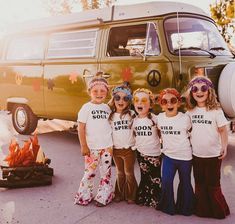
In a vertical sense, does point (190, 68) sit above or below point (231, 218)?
above

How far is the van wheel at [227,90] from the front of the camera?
5.68 meters

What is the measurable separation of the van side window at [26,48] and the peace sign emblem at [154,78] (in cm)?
280

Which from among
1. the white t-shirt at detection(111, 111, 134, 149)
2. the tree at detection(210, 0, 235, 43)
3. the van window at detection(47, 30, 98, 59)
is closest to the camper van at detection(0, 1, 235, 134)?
the van window at detection(47, 30, 98, 59)

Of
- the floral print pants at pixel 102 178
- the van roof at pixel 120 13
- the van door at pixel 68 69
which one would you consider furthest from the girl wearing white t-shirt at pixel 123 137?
the van door at pixel 68 69

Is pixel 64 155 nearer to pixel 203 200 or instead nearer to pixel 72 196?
pixel 72 196

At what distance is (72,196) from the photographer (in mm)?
4840

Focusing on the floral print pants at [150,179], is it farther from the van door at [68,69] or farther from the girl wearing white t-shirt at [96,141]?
the van door at [68,69]

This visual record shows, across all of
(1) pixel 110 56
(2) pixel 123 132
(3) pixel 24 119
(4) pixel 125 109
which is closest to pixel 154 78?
(1) pixel 110 56

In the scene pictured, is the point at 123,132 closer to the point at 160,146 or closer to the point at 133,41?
the point at 160,146

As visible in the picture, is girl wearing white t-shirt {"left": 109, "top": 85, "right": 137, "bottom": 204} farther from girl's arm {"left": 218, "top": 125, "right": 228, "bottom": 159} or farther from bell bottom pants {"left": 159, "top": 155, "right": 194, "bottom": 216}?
girl's arm {"left": 218, "top": 125, "right": 228, "bottom": 159}

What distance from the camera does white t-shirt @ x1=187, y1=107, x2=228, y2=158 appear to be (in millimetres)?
3955

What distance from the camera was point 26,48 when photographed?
8.47 meters

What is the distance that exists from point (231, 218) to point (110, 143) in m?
1.46

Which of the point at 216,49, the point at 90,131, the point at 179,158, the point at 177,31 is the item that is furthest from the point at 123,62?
the point at 179,158
